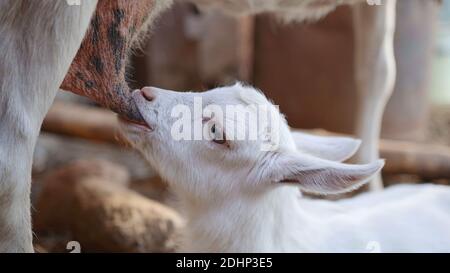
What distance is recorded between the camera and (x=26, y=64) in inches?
79.6

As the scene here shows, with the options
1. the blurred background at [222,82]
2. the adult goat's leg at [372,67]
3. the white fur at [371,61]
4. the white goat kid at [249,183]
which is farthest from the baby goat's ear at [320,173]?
the adult goat's leg at [372,67]

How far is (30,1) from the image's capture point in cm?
202

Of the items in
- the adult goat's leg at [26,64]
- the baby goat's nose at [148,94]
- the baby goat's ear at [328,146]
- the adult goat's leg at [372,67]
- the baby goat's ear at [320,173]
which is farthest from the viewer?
the adult goat's leg at [372,67]

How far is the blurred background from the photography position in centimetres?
392

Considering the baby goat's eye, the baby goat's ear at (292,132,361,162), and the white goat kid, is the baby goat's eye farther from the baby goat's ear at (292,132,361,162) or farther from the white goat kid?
the baby goat's ear at (292,132,361,162)

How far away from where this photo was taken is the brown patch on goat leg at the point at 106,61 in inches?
99.8

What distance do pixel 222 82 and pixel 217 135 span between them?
455cm

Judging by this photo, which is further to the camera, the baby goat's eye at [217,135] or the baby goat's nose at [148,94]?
the baby goat's nose at [148,94]

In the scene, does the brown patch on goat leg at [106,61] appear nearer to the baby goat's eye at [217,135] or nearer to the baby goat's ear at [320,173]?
the baby goat's eye at [217,135]

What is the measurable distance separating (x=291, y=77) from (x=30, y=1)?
4.07m

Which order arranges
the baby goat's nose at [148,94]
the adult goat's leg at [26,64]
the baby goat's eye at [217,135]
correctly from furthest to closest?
the baby goat's nose at [148,94] < the baby goat's eye at [217,135] < the adult goat's leg at [26,64]

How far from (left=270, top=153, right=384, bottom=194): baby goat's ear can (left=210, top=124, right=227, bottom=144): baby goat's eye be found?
0.18 m

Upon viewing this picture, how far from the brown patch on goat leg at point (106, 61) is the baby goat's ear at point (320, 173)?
519 millimetres
